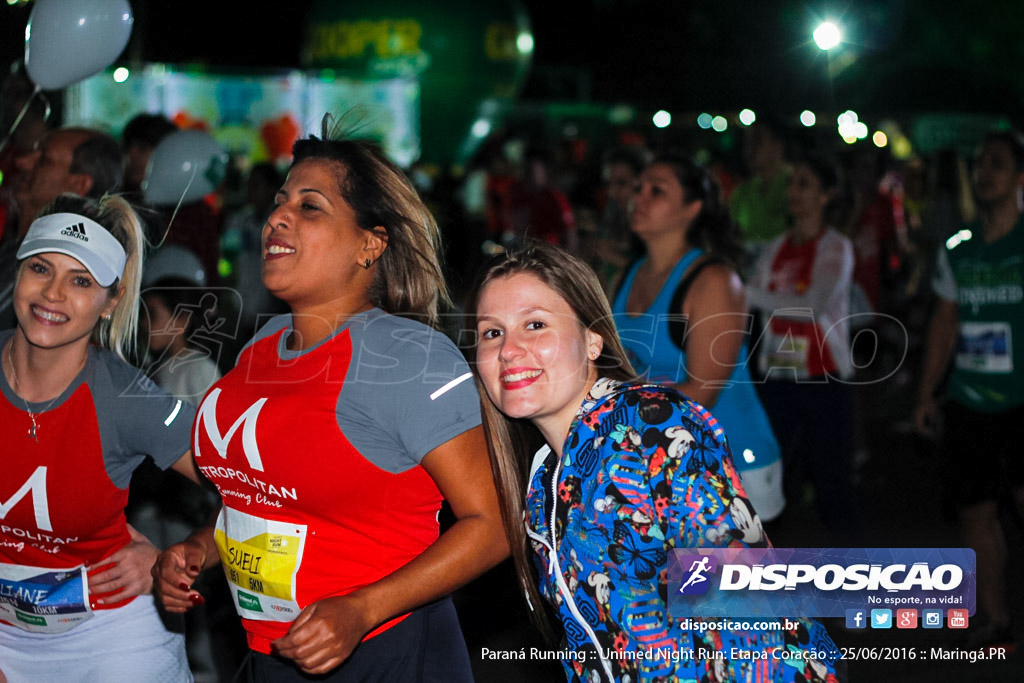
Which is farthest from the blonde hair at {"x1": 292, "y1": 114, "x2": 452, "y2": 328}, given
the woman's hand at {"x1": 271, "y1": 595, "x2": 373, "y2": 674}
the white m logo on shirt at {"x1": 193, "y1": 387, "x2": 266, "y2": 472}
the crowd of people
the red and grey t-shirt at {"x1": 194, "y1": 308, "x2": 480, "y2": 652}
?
the woman's hand at {"x1": 271, "y1": 595, "x2": 373, "y2": 674}

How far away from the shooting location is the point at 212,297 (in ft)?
15.2

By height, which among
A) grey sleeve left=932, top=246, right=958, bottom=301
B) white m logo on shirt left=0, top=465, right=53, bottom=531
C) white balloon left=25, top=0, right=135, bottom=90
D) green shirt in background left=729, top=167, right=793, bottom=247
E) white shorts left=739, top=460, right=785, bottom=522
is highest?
white balloon left=25, top=0, right=135, bottom=90

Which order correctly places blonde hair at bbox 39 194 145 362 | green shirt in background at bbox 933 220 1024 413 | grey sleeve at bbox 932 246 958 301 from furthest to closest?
grey sleeve at bbox 932 246 958 301
green shirt in background at bbox 933 220 1024 413
blonde hair at bbox 39 194 145 362

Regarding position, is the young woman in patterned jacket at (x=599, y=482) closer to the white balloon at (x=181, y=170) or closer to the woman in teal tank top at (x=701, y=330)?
the woman in teal tank top at (x=701, y=330)

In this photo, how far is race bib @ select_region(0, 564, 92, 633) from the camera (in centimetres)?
254

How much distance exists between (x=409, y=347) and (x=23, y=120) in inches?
173

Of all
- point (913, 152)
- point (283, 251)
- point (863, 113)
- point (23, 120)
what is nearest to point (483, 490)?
point (283, 251)

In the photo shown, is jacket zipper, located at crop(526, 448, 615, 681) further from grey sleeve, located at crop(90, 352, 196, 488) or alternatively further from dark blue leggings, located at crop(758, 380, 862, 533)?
dark blue leggings, located at crop(758, 380, 862, 533)

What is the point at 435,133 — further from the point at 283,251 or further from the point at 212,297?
the point at 283,251

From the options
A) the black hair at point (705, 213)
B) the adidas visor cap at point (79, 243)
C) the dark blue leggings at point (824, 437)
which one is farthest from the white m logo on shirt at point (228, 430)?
the dark blue leggings at point (824, 437)

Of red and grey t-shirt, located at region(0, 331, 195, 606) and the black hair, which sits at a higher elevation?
the black hair

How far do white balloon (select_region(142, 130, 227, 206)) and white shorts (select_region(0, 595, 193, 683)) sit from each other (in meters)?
2.85

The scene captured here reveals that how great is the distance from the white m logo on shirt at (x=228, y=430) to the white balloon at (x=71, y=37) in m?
2.24

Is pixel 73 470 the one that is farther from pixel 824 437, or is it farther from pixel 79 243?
pixel 824 437
